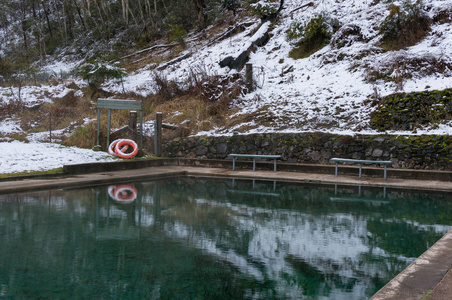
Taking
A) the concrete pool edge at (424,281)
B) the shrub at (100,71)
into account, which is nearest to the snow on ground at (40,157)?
the concrete pool edge at (424,281)

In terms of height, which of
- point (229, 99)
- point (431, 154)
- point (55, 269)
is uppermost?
point (229, 99)

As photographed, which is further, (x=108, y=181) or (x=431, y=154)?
(x=431, y=154)

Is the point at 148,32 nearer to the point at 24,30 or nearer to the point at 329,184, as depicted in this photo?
the point at 24,30

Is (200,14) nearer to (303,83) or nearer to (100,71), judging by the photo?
(100,71)

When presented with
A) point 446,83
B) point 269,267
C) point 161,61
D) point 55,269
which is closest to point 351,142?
point 446,83

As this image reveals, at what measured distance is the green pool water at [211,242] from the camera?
4367 mm

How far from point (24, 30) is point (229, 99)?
34834 millimetres

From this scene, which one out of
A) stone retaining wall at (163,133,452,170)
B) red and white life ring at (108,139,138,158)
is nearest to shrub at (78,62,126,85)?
stone retaining wall at (163,133,452,170)

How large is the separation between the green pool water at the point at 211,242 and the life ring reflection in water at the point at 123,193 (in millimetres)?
24

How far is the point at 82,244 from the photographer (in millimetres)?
5836

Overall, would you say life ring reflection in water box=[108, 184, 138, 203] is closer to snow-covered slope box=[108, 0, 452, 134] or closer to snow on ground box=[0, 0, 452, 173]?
snow on ground box=[0, 0, 452, 173]

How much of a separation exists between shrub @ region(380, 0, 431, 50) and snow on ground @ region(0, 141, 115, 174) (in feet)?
42.4

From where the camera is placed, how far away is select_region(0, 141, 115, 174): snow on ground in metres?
11.6

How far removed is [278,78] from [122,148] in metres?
8.58
